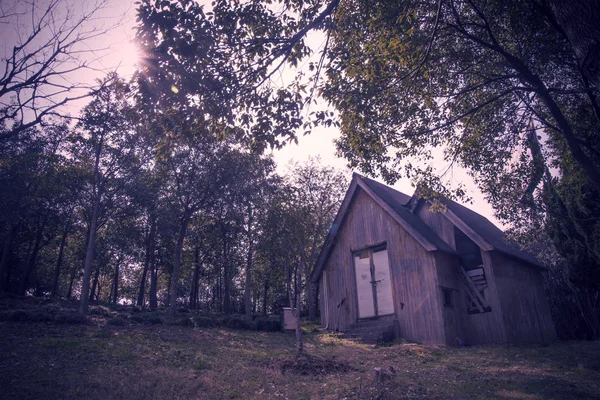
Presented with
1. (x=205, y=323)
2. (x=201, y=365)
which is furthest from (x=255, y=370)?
(x=205, y=323)

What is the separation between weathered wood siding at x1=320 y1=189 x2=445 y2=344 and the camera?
15750 mm

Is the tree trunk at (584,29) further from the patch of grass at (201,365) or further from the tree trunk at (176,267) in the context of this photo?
the tree trunk at (176,267)

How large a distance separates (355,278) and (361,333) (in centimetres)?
303

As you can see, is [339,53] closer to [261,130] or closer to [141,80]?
[261,130]

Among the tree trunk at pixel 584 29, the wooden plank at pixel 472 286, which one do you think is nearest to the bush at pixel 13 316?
the wooden plank at pixel 472 286

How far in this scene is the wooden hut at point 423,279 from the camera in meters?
15.9

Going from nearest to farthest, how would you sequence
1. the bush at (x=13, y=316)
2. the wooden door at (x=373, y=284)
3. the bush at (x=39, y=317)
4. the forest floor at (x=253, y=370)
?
the forest floor at (x=253, y=370) → the bush at (x=13, y=316) → the bush at (x=39, y=317) → the wooden door at (x=373, y=284)

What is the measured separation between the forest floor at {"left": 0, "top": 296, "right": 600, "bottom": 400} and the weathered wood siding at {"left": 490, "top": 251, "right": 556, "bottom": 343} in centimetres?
250

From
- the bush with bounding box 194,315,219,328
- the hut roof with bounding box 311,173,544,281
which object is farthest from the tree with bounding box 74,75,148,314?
the hut roof with bounding box 311,173,544,281

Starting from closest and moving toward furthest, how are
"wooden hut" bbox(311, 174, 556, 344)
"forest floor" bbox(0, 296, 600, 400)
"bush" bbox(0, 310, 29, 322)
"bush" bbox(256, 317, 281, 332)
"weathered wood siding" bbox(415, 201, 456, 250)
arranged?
"forest floor" bbox(0, 296, 600, 400) → "bush" bbox(0, 310, 29, 322) → "wooden hut" bbox(311, 174, 556, 344) → "weathered wood siding" bbox(415, 201, 456, 250) → "bush" bbox(256, 317, 281, 332)

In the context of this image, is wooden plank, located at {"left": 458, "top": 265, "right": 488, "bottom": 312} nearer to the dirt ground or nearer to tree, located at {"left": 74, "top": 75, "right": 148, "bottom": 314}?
the dirt ground

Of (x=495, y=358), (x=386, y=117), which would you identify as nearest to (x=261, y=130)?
(x=386, y=117)

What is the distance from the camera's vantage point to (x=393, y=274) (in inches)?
681

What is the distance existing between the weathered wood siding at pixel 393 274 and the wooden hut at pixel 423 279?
0.14 ft
